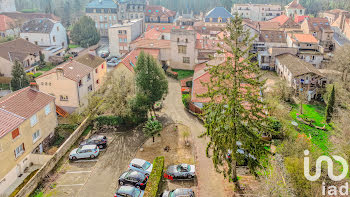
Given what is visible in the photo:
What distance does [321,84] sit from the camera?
57.0 m

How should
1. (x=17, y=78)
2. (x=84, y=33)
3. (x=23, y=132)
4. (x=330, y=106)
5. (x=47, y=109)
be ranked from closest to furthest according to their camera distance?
(x=23, y=132) → (x=47, y=109) → (x=330, y=106) → (x=17, y=78) → (x=84, y=33)

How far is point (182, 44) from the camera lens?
67.6 m

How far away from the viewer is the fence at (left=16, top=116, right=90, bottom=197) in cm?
3031

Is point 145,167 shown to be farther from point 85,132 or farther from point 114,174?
point 85,132

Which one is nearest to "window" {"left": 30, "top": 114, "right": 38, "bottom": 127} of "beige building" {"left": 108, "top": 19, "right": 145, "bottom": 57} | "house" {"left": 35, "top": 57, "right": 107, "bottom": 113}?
"house" {"left": 35, "top": 57, "right": 107, "bottom": 113}

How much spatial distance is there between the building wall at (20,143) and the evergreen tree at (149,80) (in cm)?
1299

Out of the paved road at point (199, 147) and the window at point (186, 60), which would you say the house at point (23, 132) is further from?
the window at point (186, 60)

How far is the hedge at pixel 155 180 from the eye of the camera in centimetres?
2857

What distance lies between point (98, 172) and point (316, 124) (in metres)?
34.6

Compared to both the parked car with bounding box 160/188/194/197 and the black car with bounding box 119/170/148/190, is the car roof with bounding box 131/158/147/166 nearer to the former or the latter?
the black car with bounding box 119/170/148/190

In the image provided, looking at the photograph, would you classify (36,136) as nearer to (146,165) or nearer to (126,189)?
(146,165)

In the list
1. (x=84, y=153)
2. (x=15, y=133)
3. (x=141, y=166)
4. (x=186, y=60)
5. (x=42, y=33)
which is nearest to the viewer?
(x=141, y=166)

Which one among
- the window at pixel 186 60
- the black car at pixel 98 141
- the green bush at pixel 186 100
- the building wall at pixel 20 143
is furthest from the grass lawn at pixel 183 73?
the building wall at pixel 20 143

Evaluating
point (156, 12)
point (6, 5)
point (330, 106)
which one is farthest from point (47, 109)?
point (6, 5)
